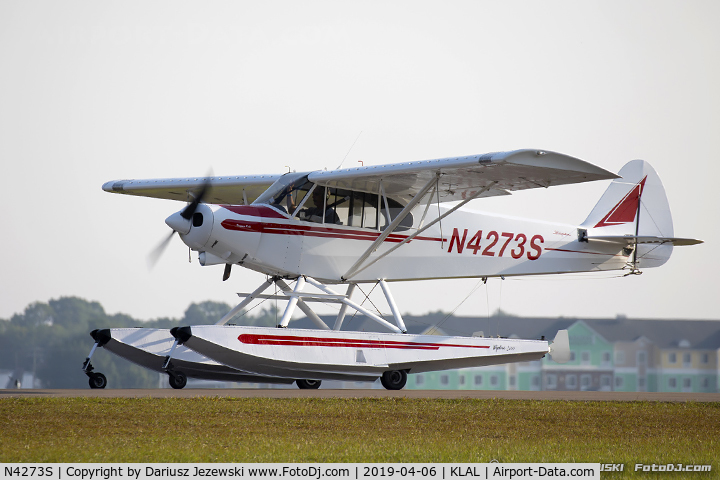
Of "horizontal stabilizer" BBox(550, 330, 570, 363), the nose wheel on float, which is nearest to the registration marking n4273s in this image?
"horizontal stabilizer" BBox(550, 330, 570, 363)

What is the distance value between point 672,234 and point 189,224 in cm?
1163

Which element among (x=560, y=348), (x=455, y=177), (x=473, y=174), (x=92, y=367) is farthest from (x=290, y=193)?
(x=560, y=348)

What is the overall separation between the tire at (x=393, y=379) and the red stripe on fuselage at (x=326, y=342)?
52 centimetres

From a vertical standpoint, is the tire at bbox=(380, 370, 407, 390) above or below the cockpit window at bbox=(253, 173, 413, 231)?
below

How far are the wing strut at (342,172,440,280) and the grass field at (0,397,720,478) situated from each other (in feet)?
15.2

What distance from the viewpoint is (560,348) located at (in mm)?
17422

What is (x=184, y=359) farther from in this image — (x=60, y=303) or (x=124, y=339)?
(x=60, y=303)

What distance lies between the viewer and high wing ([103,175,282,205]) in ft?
60.6

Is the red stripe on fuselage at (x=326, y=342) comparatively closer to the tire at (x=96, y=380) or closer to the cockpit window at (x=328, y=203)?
the cockpit window at (x=328, y=203)

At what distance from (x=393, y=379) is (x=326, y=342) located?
5.30 feet

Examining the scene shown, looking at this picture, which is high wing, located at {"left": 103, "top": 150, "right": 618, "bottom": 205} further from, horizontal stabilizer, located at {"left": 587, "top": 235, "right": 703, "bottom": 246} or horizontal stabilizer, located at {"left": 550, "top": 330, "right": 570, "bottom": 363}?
horizontal stabilizer, located at {"left": 587, "top": 235, "right": 703, "bottom": 246}

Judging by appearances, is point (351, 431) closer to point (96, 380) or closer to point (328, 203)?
point (96, 380)

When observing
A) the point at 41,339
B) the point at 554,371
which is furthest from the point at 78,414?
the point at 554,371

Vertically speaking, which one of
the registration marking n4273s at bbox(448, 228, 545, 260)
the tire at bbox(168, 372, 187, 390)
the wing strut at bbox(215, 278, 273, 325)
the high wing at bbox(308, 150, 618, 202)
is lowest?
the tire at bbox(168, 372, 187, 390)
